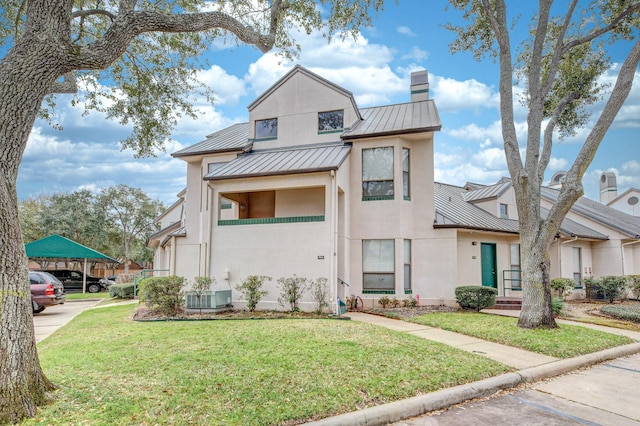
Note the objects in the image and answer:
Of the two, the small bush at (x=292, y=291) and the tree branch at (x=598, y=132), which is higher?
the tree branch at (x=598, y=132)

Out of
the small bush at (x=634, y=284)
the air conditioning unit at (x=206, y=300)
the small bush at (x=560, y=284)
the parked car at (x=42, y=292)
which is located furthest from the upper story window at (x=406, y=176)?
the parked car at (x=42, y=292)

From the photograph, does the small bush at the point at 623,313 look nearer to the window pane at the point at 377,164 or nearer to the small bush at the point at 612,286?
the small bush at the point at 612,286

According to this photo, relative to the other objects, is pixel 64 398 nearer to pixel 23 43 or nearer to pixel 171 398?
pixel 171 398

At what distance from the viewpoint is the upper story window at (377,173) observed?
48.6 ft

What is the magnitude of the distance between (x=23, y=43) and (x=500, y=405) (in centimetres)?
740

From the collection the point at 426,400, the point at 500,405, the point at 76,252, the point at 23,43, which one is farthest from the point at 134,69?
the point at 76,252

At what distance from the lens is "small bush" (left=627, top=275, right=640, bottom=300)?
18.1 metres

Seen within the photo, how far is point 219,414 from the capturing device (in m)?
4.28

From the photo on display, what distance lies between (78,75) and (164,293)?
642cm

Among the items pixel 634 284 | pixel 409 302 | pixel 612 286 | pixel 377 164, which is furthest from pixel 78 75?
pixel 634 284

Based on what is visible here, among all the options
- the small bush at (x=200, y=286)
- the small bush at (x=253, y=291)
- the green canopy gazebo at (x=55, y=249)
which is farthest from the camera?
the green canopy gazebo at (x=55, y=249)

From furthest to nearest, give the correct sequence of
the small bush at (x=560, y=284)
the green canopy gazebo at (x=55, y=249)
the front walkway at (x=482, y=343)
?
1. the green canopy gazebo at (x=55, y=249)
2. the small bush at (x=560, y=284)
3. the front walkway at (x=482, y=343)

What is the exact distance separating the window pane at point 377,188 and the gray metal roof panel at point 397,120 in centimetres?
178

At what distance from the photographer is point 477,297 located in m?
13.2
